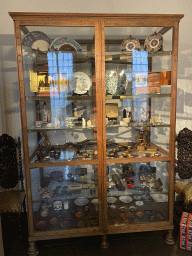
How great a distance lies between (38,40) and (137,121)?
149 centimetres

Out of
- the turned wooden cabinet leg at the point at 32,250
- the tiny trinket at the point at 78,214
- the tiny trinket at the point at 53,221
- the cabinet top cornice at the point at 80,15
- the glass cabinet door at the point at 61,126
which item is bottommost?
the turned wooden cabinet leg at the point at 32,250

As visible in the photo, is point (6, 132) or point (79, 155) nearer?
point (79, 155)

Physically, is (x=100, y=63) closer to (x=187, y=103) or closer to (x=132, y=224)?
(x=187, y=103)

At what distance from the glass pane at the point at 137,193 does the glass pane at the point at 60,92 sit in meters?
0.52

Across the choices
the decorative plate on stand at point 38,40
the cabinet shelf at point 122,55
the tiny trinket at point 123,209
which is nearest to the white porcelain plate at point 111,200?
the tiny trinket at point 123,209

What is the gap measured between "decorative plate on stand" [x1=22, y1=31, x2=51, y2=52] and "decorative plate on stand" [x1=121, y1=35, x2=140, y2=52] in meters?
0.87

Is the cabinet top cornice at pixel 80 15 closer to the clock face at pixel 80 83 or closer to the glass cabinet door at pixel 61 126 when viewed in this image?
the glass cabinet door at pixel 61 126

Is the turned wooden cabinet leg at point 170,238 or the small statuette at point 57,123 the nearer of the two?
the small statuette at point 57,123

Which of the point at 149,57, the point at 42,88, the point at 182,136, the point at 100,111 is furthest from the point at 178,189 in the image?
the point at 42,88

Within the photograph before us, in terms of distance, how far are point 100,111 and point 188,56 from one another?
1786 mm

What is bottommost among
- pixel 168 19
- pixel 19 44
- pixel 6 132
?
pixel 6 132

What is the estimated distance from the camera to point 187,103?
3209 mm

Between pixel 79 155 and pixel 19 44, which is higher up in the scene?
pixel 19 44

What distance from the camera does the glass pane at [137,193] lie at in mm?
2584
